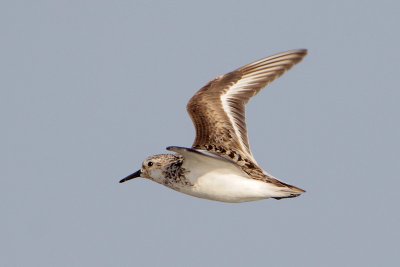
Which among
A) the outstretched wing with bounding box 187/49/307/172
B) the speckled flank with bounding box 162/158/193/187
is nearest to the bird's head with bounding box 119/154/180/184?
the speckled flank with bounding box 162/158/193/187

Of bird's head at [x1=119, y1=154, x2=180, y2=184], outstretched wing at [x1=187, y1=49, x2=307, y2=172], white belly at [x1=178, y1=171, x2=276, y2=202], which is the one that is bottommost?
white belly at [x1=178, y1=171, x2=276, y2=202]

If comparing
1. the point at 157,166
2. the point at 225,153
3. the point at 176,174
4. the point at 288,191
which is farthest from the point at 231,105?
the point at 288,191

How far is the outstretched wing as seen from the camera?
11.2 m

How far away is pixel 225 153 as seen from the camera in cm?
1105

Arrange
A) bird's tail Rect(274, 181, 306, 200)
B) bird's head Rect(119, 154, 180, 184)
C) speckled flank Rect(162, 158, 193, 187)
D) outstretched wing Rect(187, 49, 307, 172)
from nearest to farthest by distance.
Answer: bird's tail Rect(274, 181, 306, 200) < speckled flank Rect(162, 158, 193, 187) < outstretched wing Rect(187, 49, 307, 172) < bird's head Rect(119, 154, 180, 184)

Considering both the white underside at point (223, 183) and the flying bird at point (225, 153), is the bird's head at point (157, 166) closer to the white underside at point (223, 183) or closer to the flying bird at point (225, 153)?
the flying bird at point (225, 153)

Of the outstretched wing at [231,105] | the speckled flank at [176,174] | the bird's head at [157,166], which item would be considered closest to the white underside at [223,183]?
the speckled flank at [176,174]

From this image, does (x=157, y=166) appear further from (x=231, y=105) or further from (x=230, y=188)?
(x=230, y=188)

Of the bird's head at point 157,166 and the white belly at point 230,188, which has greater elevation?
the bird's head at point 157,166

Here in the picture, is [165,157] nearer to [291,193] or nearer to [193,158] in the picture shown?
[193,158]

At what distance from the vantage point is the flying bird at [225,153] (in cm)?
1034

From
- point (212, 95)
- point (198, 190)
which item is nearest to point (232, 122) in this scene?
point (212, 95)

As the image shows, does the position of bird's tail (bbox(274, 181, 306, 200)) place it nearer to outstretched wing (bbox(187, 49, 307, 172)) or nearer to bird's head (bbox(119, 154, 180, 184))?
outstretched wing (bbox(187, 49, 307, 172))

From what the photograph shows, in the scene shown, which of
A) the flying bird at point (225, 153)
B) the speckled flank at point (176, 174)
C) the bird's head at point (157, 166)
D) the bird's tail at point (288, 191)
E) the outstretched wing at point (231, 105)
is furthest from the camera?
the bird's head at point (157, 166)
